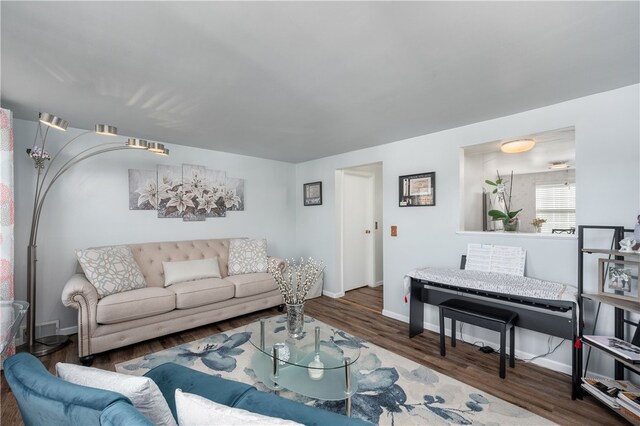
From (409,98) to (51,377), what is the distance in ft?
8.67

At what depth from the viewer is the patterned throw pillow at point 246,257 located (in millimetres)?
3804

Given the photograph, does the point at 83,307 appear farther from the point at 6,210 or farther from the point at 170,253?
the point at 170,253

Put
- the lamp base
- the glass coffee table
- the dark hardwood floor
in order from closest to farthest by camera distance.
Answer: the glass coffee table → the dark hardwood floor → the lamp base

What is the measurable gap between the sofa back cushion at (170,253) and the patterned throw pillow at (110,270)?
19cm

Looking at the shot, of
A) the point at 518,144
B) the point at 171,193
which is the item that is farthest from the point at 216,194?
the point at 518,144

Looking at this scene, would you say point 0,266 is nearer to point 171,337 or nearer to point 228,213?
point 171,337

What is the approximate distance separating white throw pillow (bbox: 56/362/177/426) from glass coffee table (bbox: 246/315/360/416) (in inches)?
38.2

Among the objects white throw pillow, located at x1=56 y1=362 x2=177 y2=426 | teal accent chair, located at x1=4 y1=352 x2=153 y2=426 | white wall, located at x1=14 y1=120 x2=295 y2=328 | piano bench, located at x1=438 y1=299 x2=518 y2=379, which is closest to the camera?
teal accent chair, located at x1=4 y1=352 x2=153 y2=426

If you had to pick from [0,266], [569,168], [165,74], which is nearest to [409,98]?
[165,74]

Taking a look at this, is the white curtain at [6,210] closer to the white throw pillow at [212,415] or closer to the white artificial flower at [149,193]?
the white artificial flower at [149,193]

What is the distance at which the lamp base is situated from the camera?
258 cm

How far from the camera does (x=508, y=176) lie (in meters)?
5.25

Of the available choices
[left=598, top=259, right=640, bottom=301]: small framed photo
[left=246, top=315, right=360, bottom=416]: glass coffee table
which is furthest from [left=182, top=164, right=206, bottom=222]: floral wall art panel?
[left=598, top=259, right=640, bottom=301]: small framed photo

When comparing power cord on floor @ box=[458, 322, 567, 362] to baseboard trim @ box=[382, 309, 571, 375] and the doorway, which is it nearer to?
baseboard trim @ box=[382, 309, 571, 375]
